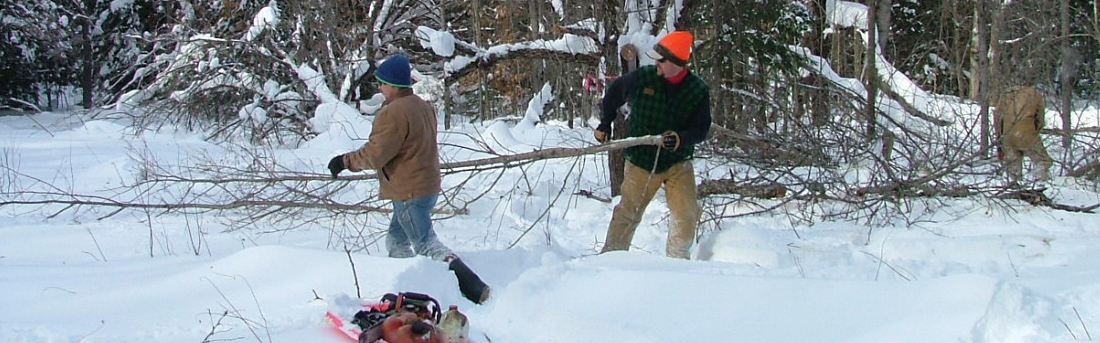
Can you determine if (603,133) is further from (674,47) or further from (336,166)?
(336,166)

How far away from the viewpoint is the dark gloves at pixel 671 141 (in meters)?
4.37

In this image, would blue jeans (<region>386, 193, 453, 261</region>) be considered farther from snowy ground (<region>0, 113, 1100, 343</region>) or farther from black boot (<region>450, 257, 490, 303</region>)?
black boot (<region>450, 257, 490, 303</region>)

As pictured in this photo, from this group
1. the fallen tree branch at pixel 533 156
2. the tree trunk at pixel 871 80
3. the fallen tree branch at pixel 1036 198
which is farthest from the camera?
the tree trunk at pixel 871 80

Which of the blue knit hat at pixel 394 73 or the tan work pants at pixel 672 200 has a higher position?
the blue knit hat at pixel 394 73

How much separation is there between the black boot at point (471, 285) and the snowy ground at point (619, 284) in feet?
0.15

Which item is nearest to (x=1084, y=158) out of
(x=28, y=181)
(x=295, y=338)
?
(x=295, y=338)

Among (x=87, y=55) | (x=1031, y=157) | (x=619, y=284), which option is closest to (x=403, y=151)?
(x=619, y=284)

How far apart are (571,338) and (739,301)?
695 mm

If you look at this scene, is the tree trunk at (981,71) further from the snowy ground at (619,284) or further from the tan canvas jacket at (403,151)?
the tan canvas jacket at (403,151)

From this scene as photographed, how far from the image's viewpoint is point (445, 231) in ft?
20.3

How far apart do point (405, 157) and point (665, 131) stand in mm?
1457

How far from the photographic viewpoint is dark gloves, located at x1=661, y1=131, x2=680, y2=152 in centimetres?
437

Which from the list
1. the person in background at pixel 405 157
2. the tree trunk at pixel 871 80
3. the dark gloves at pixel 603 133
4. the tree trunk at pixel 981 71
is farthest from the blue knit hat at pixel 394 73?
the tree trunk at pixel 981 71

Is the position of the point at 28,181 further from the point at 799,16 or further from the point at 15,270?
the point at 799,16
